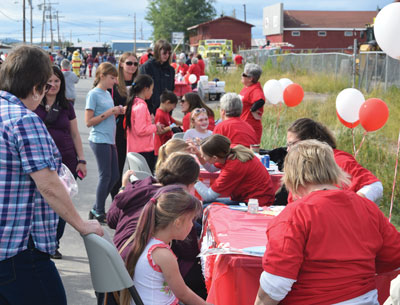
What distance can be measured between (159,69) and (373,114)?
3.91m

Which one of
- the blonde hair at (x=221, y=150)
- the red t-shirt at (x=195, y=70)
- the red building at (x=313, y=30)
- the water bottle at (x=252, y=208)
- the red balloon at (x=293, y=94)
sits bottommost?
the water bottle at (x=252, y=208)

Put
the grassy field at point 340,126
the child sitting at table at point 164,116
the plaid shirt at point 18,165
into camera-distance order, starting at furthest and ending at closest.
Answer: the grassy field at point 340,126 → the child sitting at table at point 164,116 → the plaid shirt at point 18,165

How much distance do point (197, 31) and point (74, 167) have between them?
82793 millimetres

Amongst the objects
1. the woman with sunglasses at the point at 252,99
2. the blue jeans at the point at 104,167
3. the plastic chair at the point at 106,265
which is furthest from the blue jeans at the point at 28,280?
the woman with sunglasses at the point at 252,99

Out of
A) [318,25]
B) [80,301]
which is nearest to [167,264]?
[80,301]

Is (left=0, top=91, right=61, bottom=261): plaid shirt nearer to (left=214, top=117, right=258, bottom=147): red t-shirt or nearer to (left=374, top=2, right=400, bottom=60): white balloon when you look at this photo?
(left=214, top=117, right=258, bottom=147): red t-shirt

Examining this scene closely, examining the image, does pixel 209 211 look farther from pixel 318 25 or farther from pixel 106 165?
pixel 318 25

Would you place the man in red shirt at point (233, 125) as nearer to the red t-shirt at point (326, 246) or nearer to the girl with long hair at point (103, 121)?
the girl with long hair at point (103, 121)

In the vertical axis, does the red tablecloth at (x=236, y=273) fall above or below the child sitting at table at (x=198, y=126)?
below

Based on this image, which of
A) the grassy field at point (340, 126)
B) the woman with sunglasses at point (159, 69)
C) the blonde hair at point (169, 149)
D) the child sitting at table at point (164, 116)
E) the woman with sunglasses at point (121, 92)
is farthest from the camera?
the woman with sunglasses at point (159, 69)

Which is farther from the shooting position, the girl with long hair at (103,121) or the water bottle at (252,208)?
the girl with long hair at (103,121)

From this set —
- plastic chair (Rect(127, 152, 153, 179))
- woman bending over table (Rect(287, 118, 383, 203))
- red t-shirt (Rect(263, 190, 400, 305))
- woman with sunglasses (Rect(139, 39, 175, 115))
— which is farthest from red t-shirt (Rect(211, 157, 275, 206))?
woman with sunglasses (Rect(139, 39, 175, 115))

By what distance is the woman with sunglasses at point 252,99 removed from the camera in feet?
26.3

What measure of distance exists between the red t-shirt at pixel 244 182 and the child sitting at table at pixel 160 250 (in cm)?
203
